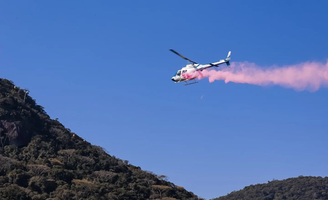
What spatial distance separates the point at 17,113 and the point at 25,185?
95.2 ft

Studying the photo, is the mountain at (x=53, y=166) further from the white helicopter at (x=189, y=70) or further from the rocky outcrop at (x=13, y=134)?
the white helicopter at (x=189, y=70)

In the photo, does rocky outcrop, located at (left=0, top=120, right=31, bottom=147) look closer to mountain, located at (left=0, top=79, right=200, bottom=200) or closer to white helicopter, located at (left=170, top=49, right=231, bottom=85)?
mountain, located at (left=0, top=79, right=200, bottom=200)

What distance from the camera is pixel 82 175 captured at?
411ft

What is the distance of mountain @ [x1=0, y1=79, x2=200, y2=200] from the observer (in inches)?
4296

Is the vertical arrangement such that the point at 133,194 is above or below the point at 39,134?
below

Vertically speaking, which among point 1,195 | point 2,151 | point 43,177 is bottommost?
point 1,195

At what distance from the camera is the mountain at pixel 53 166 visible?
4296 inches

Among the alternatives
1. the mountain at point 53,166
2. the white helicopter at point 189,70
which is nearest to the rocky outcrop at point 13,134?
the mountain at point 53,166

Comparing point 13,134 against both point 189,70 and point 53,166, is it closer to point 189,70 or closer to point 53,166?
point 53,166

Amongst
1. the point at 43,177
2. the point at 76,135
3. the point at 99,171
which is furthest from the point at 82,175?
the point at 76,135

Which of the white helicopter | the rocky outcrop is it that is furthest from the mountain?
the white helicopter

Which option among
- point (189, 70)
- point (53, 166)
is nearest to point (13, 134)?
point (53, 166)

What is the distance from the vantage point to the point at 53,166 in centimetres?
12169

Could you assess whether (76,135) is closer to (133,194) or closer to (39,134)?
(39,134)
